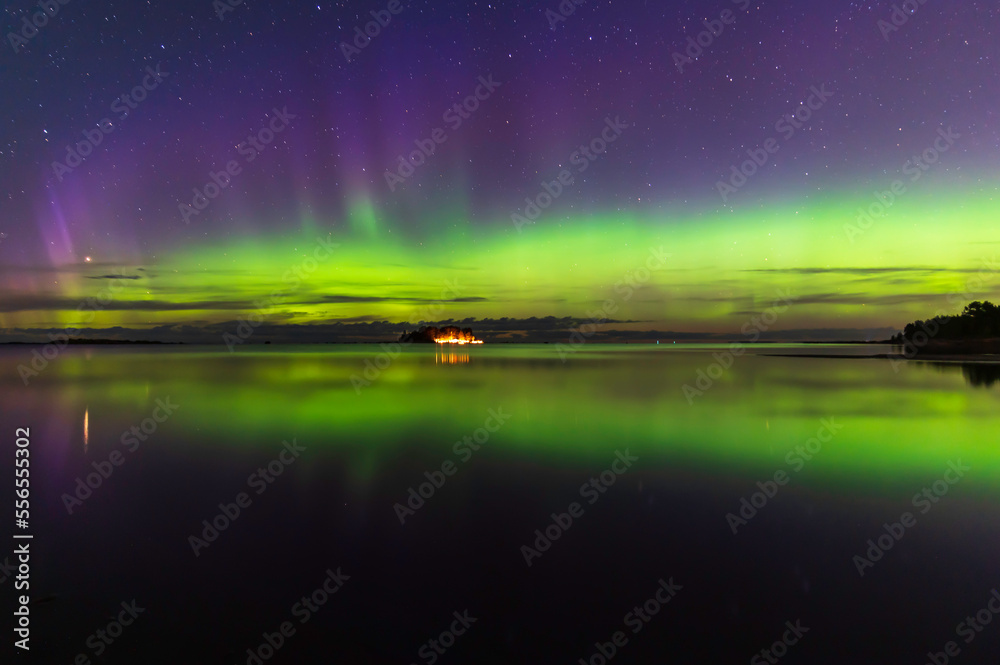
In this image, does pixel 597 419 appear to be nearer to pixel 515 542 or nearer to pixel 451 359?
pixel 515 542

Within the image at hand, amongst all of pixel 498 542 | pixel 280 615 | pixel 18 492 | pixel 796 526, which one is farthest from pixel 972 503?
pixel 18 492

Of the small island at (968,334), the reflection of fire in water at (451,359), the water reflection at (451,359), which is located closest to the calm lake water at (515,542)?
the water reflection at (451,359)

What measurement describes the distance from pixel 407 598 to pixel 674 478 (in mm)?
6226

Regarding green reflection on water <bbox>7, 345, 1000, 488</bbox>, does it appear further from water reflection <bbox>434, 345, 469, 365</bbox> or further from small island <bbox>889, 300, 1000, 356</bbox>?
small island <bbox>889, 300, 1000, 356</bbox>

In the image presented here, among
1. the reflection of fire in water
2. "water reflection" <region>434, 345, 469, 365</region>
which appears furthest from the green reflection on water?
the reflection of fire in water

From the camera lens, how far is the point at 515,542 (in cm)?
701

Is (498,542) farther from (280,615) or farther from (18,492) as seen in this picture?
(18,492)

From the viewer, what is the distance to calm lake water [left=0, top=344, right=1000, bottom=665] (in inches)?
190

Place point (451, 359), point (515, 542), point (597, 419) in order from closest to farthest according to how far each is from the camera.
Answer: point (515, 542) < point (597, 419) < point (451, 359)

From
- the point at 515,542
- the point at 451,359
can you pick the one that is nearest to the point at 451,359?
the point at 451,359

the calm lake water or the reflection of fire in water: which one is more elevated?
the reflection of fire in water

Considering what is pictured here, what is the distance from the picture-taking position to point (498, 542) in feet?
22.9

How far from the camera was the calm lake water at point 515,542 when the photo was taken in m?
4.83

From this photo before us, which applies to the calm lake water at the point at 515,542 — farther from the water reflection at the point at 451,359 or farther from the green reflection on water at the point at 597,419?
the water reflection at the point at 451,359
